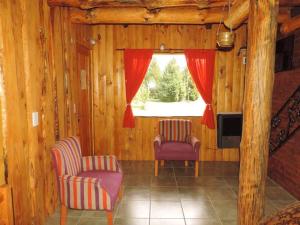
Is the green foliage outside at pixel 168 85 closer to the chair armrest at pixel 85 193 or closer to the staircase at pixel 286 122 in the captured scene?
the staircase at pixel 286 122

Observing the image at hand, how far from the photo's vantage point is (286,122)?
392cm

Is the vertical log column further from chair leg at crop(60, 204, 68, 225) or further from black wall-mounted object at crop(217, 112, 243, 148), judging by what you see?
black wall-mounted object at crop(217, 112, 243, 148)

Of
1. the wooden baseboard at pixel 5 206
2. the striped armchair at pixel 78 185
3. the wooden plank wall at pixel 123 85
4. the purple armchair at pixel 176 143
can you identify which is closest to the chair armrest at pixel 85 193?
the striped armchair at pixel 78 185

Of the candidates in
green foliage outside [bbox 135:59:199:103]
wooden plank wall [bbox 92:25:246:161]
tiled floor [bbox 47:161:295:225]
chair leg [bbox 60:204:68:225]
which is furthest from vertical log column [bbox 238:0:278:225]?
green foliage outside [bbox 135:59:199:103]

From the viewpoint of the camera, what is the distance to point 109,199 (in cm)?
271

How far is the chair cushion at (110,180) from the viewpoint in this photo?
280cm

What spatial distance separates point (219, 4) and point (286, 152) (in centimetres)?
243

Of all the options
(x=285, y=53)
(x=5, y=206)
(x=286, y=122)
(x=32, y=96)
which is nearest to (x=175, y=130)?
(x=286, y=122)

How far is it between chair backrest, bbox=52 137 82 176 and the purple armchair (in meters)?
1.63

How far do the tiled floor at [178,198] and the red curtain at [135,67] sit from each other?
5.31 feet

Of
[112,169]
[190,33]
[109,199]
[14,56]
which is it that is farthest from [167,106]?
[14,56]

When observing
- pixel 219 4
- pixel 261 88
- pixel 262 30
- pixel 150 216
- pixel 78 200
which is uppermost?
pixel 219 4

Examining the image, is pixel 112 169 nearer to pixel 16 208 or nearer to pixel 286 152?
pixel 16 208

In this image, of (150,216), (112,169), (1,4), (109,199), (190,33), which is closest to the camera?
(1,4)
